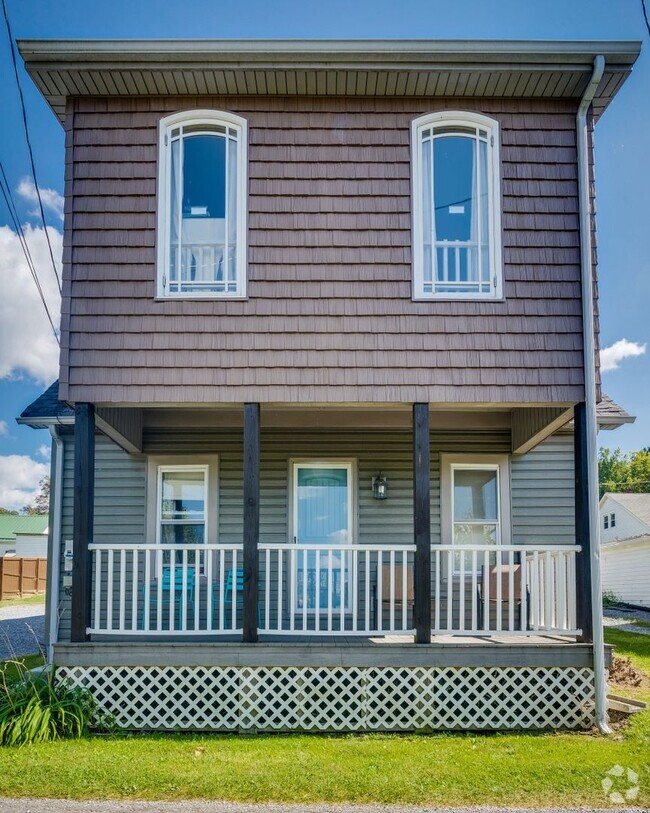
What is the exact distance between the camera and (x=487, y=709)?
7.27m

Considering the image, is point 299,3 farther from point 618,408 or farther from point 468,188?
point 618,408

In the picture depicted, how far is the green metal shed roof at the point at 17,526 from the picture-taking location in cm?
3935

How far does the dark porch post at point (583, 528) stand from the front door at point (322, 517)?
2.96m

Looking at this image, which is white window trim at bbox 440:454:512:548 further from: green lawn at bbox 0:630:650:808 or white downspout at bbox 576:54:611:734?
green lawn at bbox 0:630:650:808

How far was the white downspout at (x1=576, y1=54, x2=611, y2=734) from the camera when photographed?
7051 millimetres

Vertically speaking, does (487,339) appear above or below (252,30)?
below

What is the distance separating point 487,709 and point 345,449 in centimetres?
349

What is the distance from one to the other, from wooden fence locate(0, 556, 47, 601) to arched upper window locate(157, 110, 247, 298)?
20.7 meters

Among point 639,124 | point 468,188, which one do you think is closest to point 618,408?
point 468,188

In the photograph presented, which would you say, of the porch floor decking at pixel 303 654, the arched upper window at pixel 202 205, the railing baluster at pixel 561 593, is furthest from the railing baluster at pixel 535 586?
the arched upper window at pixel 202 205

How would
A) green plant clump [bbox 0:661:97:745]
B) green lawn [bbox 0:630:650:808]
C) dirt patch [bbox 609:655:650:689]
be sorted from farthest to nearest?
1. dirt patch [bbox 609:655:650:689]
2. green plant clump [bbox 0:661:97:745]
3. green lawn [bbox 0:630:650:808]

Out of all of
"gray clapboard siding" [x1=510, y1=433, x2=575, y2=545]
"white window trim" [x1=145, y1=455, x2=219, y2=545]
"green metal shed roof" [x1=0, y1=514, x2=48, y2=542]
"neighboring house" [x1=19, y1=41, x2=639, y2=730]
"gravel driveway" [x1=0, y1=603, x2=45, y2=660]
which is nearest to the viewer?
"neighboring house" [x1=19, y1=41, x2=639, y2=730]

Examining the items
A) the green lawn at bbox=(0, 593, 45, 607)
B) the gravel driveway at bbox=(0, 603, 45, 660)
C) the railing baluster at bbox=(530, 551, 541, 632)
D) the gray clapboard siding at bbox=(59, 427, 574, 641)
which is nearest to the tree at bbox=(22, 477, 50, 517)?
the green lawn at bbox=(0, 593, 45, 607)

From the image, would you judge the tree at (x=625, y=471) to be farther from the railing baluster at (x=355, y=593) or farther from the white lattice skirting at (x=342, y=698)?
the white lattice skirting at (x=342, y=698)
